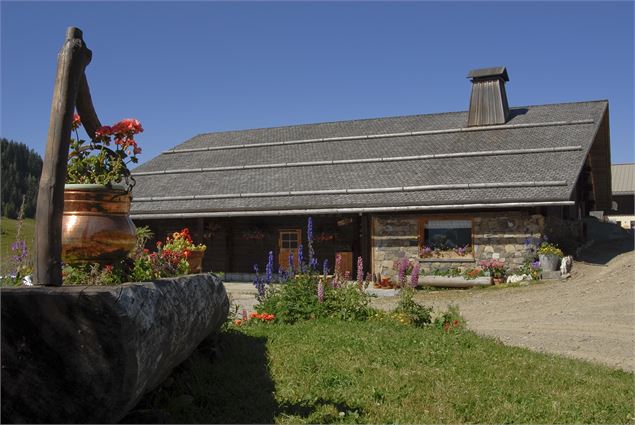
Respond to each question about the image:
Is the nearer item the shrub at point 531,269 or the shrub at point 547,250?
the shrub at point 531,269

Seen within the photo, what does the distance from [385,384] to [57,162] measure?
317 centimetres

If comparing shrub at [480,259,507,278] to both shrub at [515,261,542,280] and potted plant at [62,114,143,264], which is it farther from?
potted plant at [62,114,143,264]

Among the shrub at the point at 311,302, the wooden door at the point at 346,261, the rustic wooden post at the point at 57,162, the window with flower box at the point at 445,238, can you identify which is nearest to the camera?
the rustic wooden post at the point at 57,162

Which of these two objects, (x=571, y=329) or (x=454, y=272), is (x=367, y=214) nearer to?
(x=454, y=272)

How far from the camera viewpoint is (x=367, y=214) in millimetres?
17469

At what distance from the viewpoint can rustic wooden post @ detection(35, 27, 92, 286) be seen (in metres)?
3.70

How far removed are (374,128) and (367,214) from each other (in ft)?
22.0

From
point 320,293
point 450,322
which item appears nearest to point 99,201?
point 320,293

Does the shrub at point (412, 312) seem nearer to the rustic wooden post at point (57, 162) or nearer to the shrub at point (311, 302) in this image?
the shrub at point (311, 302)

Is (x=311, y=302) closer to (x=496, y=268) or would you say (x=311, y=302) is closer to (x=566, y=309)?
(x=566, y=309)

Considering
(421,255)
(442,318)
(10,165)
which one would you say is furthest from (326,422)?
(10,165)

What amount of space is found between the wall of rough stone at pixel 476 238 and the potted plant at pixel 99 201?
12.7 metres

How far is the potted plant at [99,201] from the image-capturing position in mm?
→ 4168

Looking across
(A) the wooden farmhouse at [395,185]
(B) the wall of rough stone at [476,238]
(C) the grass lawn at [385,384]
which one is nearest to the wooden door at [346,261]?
(A) the wooden farmhouse at [395,185]
